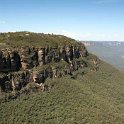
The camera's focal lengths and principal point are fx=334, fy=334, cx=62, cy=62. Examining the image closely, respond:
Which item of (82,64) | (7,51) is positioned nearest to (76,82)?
(82,64)

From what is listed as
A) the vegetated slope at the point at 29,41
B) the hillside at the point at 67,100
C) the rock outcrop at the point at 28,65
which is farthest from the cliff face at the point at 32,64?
the vegetated slope at the point at 29,41

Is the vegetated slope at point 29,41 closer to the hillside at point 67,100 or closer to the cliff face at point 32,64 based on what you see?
the hillside at point 67,100

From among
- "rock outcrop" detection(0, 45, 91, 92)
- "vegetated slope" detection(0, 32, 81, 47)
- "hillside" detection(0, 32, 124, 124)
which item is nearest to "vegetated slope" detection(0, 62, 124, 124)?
"hillside" detection(0, 32, 124, 124)

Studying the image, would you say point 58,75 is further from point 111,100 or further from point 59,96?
point 111,100

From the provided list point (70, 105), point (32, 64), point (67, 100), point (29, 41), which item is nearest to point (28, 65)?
point (32, 64)

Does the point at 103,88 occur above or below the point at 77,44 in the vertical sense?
below

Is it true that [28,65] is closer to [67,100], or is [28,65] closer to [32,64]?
[32,64]

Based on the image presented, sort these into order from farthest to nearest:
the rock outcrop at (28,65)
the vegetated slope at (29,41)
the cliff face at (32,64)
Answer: the vegetated slope at (29,41) → the cliff face at (32,64) → the rock outcrop at (28,65)

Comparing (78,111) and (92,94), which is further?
(92,94)
